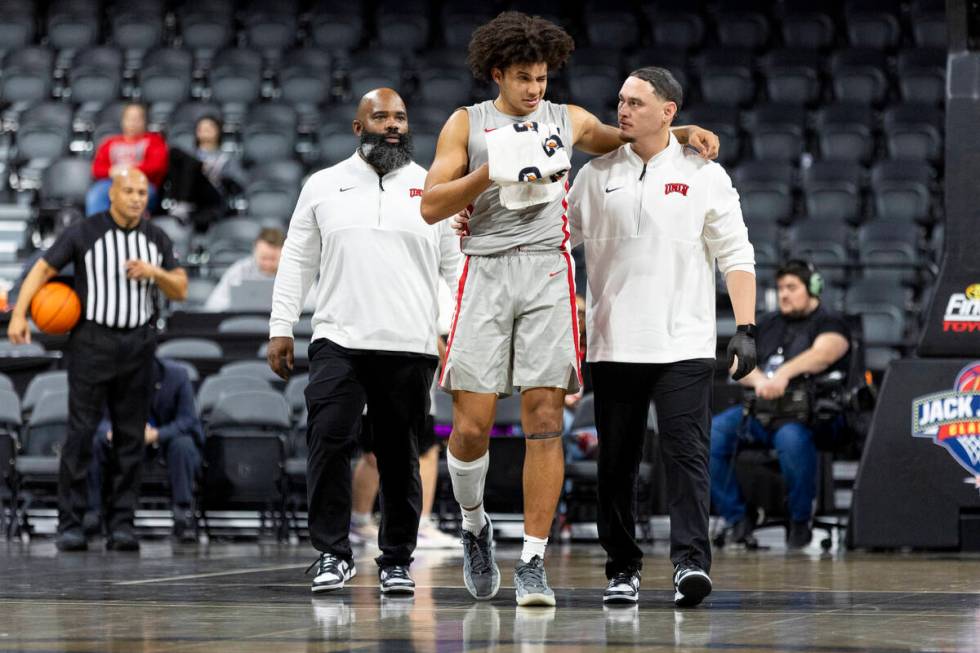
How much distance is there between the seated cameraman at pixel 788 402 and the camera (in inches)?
341

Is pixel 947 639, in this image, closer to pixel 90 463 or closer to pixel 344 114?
pixel 90 463

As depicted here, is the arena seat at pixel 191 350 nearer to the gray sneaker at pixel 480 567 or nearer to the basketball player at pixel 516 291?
the gray sneaker at pixel 480 567

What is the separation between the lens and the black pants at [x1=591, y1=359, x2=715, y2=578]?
4973 millimetres

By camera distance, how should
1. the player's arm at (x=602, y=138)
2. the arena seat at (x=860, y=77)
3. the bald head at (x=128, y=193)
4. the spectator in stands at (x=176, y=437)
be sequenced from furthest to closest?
1. the arena seat at (x=860, y=77)
2. the spectator in stands at (x=176, y=437)
3. the bald head at (x=128, y=193)
4. the player's arm at (x=602, y=138)

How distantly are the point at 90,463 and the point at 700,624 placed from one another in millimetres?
4971

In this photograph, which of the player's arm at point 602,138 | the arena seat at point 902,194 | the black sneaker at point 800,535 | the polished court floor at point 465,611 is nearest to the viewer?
the polished court floor at point 465,611

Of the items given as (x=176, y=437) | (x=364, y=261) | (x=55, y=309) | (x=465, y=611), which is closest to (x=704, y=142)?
(x=364, y=261)

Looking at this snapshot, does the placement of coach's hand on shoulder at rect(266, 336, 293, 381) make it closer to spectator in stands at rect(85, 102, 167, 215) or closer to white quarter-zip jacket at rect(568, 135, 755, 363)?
white quarter-zip jacket at rect(568, 135, 755, 363)

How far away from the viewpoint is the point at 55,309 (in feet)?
26.0

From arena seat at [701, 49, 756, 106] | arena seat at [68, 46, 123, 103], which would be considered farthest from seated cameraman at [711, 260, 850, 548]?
arena seat at [68, 46, 123, 103]

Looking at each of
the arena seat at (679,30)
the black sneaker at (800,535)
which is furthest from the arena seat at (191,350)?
the arena seat at (679,30)

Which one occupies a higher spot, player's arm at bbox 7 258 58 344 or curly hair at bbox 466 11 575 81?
curly hair at bbox 466 11 575 81

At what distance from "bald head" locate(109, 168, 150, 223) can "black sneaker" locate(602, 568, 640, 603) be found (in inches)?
166

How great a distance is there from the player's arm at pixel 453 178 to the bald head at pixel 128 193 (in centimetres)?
363
